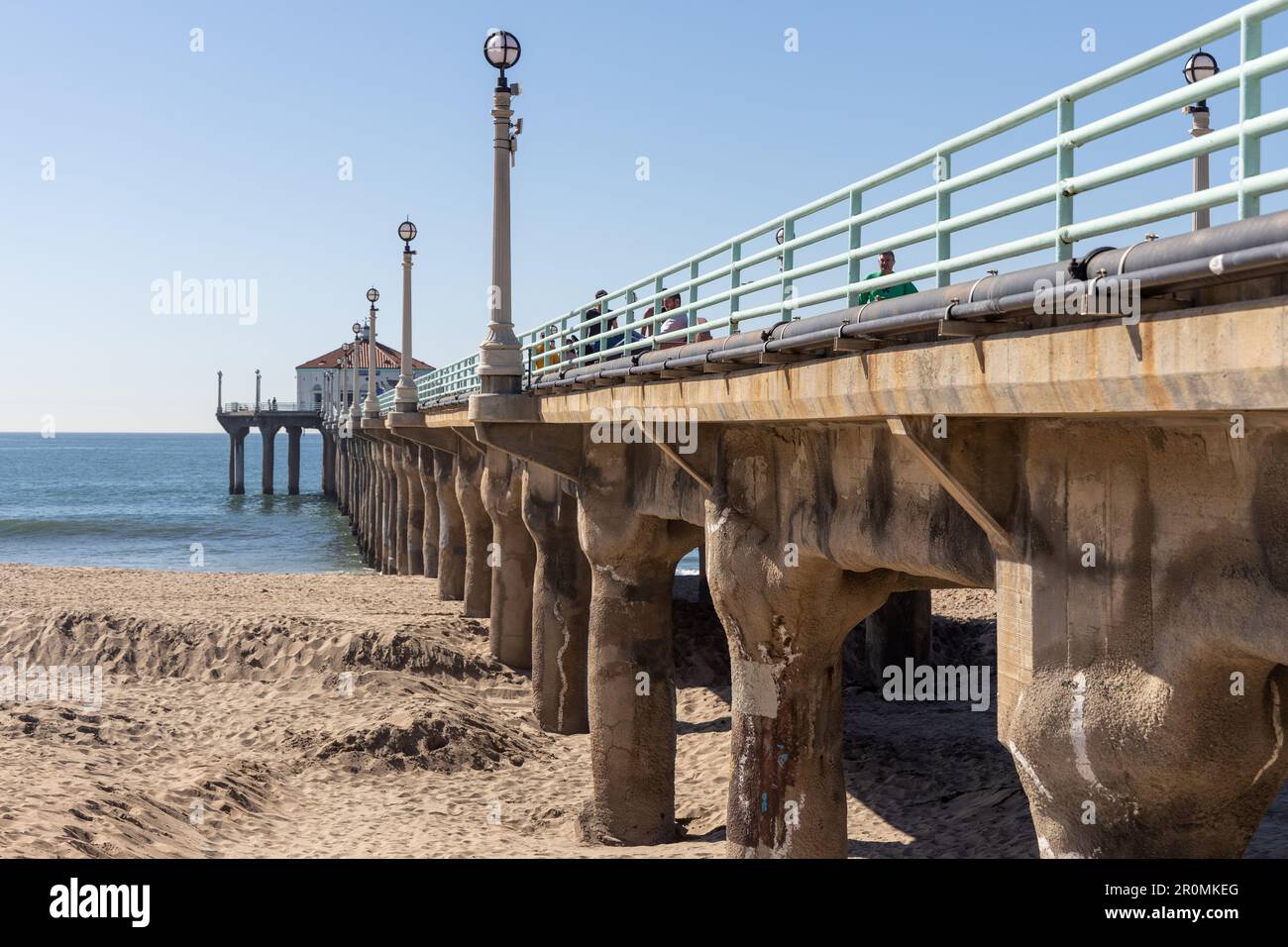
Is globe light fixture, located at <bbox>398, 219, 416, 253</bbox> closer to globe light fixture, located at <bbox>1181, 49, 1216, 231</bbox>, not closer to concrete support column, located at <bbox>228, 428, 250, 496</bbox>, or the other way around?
globe light fixture, located at <bbox>1181, 49, 1216, 231</bbox>

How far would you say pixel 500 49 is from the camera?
13.4 meters

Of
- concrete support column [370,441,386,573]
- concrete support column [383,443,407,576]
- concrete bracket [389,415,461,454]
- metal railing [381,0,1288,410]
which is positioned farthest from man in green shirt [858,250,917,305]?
concrete support column [370,441,386,573]

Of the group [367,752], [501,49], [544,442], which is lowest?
[367,752]

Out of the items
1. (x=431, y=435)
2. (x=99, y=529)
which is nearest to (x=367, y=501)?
(x=99, y=529)

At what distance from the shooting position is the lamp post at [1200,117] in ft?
20.0

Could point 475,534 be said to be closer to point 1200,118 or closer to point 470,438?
point 470,438

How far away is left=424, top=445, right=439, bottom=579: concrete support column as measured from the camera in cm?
3260

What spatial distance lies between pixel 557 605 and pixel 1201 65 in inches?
440

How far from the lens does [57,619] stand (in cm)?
2139

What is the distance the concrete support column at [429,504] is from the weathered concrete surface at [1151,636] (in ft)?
88.2

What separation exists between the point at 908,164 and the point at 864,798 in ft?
29.5

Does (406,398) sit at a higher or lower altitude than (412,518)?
higher

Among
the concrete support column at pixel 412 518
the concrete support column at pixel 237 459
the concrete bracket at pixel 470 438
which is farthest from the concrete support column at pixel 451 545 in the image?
the concrete support column at pixel 237 459

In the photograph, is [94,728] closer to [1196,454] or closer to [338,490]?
[1196,454]
